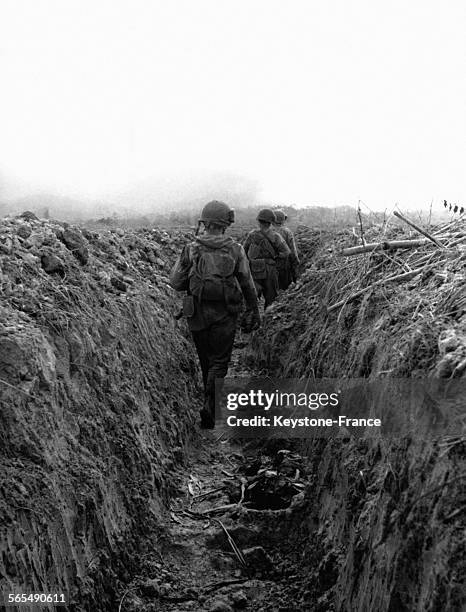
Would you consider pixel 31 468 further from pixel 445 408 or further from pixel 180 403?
pixel 180 403

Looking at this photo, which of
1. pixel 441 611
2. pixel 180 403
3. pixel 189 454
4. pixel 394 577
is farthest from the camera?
pixel 180 403

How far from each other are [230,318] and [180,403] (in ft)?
3.37

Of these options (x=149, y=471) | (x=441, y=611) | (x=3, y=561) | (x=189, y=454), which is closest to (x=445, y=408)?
(x=441, y=611)

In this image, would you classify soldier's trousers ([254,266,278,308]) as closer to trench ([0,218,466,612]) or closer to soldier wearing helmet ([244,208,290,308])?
soldier wearing helmet ([244,208,290,308])

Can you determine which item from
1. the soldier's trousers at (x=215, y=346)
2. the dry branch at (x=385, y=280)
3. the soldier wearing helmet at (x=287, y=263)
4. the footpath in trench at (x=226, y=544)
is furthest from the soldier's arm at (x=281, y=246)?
the dry branch at (x=385, y=280)

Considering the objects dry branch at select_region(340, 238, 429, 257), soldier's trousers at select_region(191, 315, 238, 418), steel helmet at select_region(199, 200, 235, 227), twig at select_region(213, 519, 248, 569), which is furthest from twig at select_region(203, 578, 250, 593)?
steel helmet at select_region(199, 200, 235, 227)

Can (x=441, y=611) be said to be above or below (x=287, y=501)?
above

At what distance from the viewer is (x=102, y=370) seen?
4.59m

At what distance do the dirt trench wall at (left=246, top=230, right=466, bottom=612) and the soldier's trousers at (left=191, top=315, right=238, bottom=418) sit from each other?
1.32 m

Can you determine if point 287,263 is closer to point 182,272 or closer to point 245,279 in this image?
point 245,279

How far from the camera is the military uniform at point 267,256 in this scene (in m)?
10.3

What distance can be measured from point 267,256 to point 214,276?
4073 millimetres

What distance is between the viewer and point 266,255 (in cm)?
1033

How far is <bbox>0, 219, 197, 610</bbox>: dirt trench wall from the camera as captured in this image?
3.09 metres
